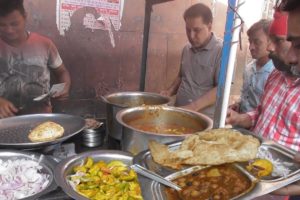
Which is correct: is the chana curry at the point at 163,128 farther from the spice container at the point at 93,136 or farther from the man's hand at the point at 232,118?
the man's hand at the point at 232,118

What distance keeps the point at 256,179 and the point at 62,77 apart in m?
3.32

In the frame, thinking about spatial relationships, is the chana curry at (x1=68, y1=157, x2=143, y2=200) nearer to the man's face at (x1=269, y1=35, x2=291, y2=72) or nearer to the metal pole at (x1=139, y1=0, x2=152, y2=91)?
the man's face at (x1=269, y1=35, x2=291, y2=72)

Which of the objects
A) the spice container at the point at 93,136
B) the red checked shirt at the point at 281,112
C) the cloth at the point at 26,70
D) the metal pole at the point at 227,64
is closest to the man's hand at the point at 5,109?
the cloth at the point at 26,70

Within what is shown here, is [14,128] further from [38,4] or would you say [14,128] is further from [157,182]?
[38,4]

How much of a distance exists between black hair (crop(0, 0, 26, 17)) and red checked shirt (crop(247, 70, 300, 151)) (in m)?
3.01

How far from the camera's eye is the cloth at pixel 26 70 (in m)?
3.66

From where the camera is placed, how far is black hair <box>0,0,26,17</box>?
11.2 ft

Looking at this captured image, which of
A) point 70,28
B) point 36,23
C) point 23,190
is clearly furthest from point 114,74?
point 23,190

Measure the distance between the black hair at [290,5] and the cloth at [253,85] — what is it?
187 cm

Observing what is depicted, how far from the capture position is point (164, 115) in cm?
283

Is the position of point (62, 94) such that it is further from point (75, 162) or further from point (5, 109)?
point (75, 162)

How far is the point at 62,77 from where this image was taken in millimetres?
4203

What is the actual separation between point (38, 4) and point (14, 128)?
194cm

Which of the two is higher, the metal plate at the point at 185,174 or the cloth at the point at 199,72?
the cloth at the point at 199,72
